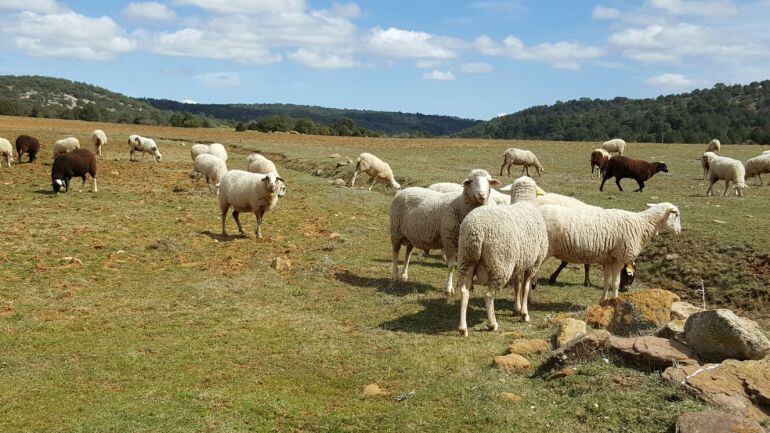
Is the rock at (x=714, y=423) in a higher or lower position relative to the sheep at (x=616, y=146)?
lower

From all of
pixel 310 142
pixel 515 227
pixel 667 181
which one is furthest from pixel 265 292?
pixel 310 142

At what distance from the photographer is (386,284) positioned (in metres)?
13.3

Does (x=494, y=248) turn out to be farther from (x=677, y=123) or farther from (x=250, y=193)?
(x=677, y=123)

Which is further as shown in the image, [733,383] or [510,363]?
[510,363]

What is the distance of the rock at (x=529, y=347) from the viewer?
29.0 ft

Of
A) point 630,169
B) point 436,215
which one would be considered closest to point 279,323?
point 436,215

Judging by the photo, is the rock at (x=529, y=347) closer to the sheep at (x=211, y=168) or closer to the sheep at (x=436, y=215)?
the sheep at (x=436, y=215)

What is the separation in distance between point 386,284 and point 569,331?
526cm

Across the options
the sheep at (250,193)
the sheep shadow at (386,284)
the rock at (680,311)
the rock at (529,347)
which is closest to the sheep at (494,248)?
the rock at (529,347)

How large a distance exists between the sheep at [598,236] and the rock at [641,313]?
2623 millimetres

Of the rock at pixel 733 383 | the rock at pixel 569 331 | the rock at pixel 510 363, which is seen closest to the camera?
the rock at pixel 733 383

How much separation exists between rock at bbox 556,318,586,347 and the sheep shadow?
4236mm

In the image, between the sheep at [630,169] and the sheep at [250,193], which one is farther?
the sheep at [630,169]

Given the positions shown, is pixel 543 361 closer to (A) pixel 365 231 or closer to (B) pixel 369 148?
(A) pixel 365 231
